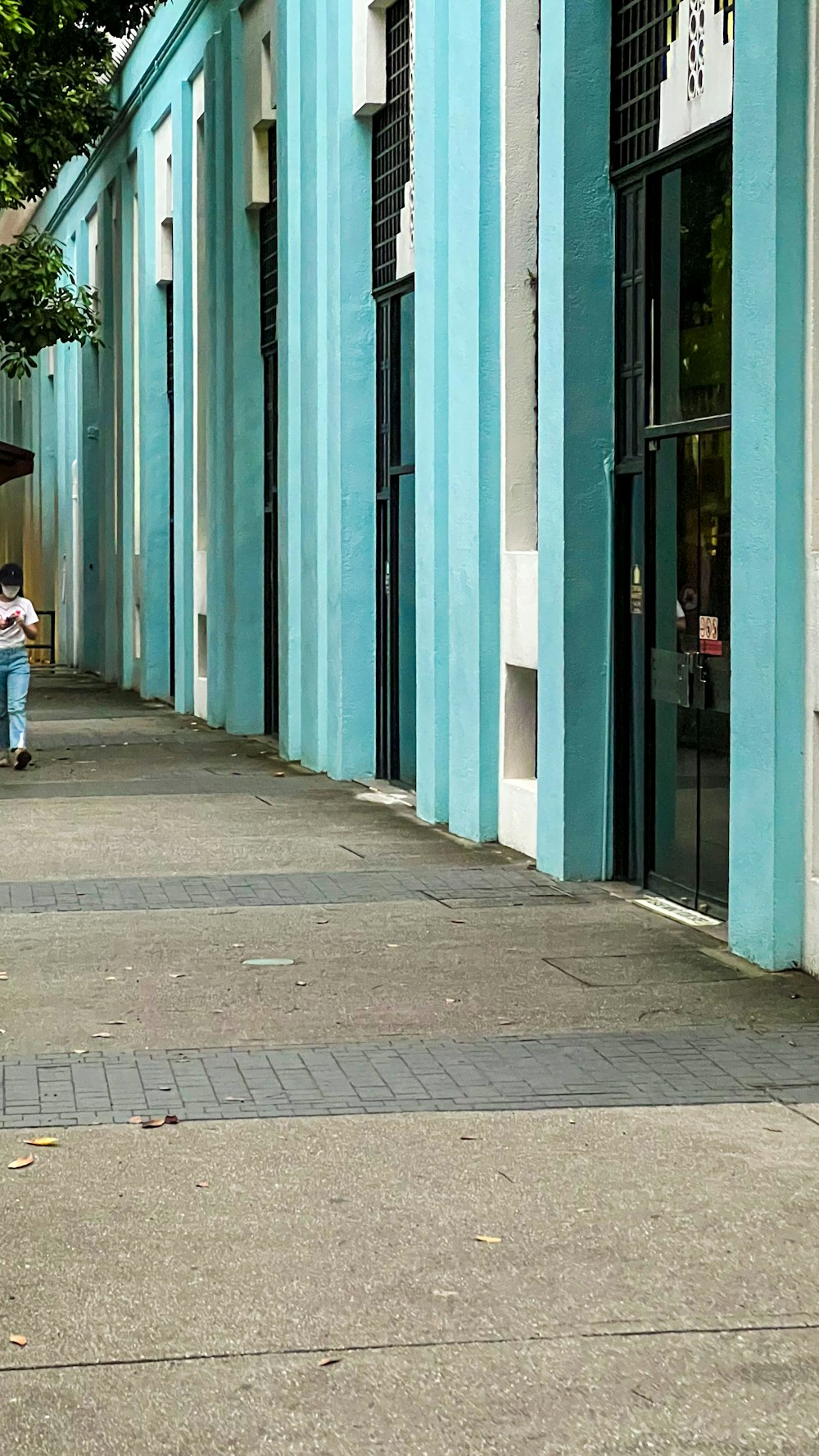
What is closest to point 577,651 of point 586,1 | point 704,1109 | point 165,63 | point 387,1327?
point 586,1

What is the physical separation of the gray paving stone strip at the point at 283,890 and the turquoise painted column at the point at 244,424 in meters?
9.77

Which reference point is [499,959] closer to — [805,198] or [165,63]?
[805,198]

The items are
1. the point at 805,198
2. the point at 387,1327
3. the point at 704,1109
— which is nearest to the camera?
the point at 387,1327

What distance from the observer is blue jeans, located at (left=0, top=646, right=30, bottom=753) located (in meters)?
17.5

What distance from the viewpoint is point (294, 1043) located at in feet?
25.0

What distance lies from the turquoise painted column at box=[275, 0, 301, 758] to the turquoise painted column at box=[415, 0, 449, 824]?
4367mm

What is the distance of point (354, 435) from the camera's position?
16.8 m

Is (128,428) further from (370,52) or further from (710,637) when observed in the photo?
(710,637)

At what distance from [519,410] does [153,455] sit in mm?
15426

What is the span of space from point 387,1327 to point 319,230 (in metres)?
14.1

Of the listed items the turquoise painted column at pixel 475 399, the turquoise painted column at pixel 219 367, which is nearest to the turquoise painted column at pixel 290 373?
the turquoise painted column at pixel 219 367

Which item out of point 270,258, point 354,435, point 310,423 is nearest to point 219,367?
point 270,258

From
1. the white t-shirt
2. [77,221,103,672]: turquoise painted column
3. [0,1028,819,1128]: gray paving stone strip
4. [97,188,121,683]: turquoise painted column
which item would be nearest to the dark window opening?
the white t-shirt

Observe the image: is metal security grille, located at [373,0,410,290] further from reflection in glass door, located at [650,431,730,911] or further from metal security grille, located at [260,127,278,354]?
reflection in glass door, located at [650,431,730,911]
